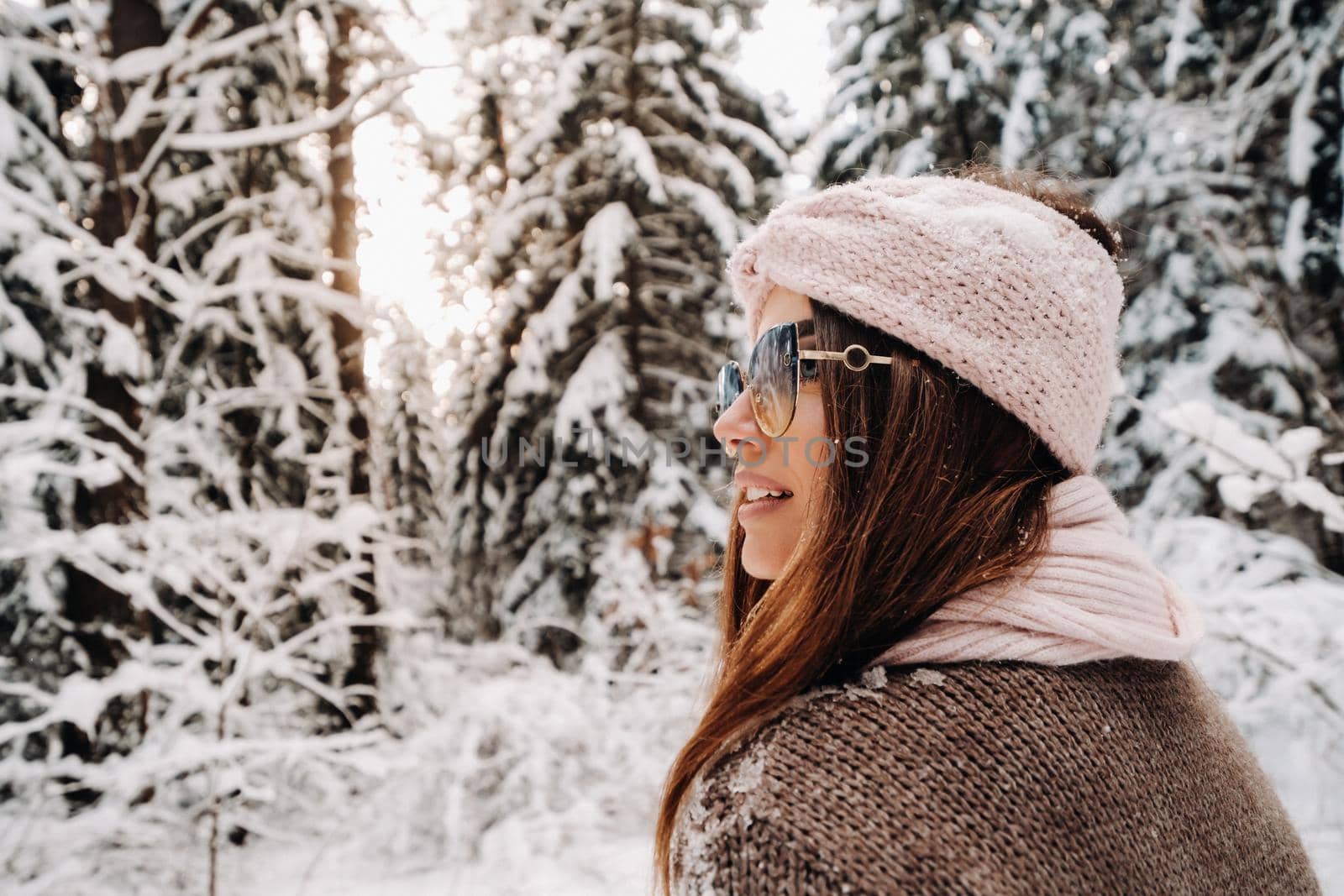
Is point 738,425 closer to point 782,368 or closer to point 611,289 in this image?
point 782,368

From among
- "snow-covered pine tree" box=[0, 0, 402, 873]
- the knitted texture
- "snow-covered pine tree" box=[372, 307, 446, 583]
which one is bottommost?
"snow-covered pine tree" box=[372, 307, 446, 583]

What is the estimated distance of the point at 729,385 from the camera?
1819mm

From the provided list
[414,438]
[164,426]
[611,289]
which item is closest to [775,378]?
[164,426]

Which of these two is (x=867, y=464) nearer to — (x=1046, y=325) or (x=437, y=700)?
(x=1046, y=325)

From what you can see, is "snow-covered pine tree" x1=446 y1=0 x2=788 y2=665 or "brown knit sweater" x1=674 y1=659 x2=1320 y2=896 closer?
"brown knit sweater" x1=674 y1=659 x2=1320 y2=896

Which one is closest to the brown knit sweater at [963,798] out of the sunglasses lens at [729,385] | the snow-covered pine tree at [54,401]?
the sunglasses lens at [729,385]

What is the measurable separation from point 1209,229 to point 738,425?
9.62 feet

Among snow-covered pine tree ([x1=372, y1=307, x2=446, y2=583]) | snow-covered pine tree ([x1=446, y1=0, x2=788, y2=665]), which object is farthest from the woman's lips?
snow-covered pine tree ([x1=372, y1=307, x2=446, y2=583])

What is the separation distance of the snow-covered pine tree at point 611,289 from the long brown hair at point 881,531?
22.1 feet

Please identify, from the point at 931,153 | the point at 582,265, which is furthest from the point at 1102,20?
the point at 582,265

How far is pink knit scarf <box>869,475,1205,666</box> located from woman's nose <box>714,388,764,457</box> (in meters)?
0.54

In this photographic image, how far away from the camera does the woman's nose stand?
152cm

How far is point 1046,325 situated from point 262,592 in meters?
3.74

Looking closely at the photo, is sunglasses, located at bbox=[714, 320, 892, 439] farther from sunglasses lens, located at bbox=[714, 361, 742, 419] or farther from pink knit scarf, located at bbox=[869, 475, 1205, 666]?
pink knit scarf, located at bbox=[869, 475, 1205, 666]
